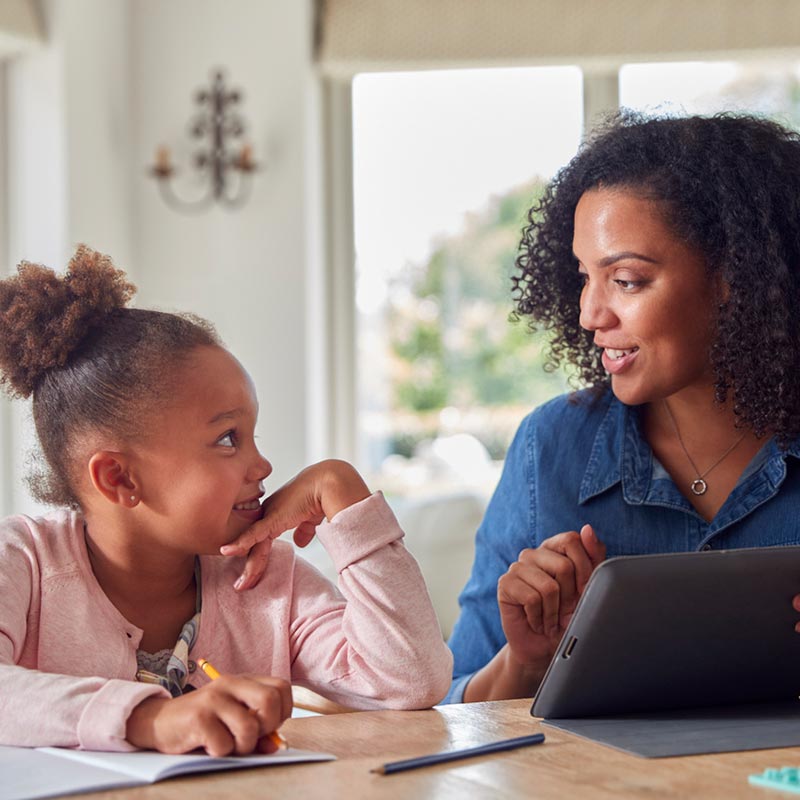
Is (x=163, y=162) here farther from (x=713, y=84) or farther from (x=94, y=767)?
(x=94, y=767)

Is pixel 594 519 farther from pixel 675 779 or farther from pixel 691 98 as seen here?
pixel 691 98

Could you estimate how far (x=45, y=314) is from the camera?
4.25ft

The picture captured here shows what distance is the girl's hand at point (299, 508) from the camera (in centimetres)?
128

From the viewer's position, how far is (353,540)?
1255mm

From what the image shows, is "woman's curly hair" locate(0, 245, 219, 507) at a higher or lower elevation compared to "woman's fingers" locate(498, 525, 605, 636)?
higher

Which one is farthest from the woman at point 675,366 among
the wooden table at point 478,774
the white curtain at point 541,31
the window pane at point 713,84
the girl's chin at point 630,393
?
the window pane at point 713,84

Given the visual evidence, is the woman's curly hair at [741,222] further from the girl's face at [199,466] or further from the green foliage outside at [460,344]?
the green foliage outside at [460,344]

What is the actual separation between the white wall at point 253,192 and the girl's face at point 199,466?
2115 mm

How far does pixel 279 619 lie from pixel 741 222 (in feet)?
2.47

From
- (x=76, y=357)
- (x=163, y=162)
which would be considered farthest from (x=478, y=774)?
(x=163, y=162)

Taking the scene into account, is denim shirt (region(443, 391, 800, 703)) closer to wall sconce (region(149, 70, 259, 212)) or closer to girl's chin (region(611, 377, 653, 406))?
girl's chin (region(611, 377, 653, 406))

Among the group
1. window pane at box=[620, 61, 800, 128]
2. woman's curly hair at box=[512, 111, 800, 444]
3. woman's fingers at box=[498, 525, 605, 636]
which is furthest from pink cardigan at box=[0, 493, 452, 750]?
window pane at box=[620, 61, 800, 128]

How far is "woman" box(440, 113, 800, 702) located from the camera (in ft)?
4.83

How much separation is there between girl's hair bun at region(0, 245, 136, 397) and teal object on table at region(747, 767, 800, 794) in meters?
0.84
